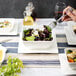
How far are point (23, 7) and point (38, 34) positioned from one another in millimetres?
506

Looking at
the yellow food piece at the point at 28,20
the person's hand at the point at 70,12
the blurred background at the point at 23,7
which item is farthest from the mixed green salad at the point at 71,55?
the blurred background at the point at 23,7

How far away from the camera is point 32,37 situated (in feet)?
4.56

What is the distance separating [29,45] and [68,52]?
0.29 metres

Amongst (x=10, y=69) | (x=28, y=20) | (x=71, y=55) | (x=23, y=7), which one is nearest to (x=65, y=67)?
(x=71, y=55)

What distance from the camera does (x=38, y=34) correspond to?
1.43 metres

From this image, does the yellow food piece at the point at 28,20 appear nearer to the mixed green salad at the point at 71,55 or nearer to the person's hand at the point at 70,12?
the person's hand at the point at 70,12

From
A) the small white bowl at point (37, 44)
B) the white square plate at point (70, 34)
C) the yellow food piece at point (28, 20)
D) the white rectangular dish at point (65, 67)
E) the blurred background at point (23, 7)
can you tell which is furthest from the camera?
the blurred background at point (23, 7)

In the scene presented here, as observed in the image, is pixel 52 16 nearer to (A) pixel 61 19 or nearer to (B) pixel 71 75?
(A) pixel 61 19

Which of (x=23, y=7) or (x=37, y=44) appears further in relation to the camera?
(x=23, y=7)

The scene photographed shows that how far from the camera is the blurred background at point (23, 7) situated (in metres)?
1.80

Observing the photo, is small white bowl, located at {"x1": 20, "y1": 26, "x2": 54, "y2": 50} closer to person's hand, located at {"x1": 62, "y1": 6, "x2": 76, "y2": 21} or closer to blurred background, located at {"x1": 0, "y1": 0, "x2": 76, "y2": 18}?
person's hand, located at {"x1": 62, "y1": 6, "x2": 76, "y2": 21}

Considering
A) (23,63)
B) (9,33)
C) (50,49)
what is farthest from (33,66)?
(9,33)

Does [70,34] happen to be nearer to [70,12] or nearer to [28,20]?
[70,12]

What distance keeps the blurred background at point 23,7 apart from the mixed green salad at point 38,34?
39 centimetres
